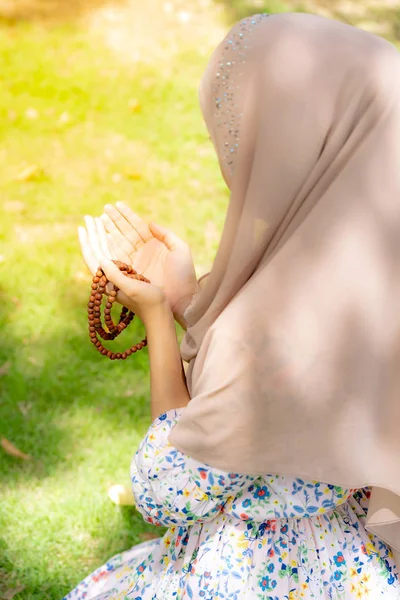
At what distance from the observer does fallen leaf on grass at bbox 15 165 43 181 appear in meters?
4.14

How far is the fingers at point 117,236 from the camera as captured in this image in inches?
89.7

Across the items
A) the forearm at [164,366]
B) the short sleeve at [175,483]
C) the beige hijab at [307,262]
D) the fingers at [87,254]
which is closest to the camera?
the beige hijab at [307,262]

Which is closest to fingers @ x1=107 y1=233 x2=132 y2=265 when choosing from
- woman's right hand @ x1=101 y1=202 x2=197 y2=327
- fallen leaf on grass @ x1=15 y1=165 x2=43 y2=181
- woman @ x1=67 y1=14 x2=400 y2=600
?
woman's right hand @ x1=101 y1=202 x2=197 y2=327

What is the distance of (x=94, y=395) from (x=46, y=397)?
0.61 feet

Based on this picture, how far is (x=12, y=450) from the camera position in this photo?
9.39 feet

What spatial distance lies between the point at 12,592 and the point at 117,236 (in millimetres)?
1134

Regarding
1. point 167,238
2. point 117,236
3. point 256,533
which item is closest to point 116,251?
point 117,236

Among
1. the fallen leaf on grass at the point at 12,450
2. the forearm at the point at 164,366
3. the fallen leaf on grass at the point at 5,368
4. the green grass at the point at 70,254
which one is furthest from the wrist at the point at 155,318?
the fallen leaf on grass at the point at 5,368

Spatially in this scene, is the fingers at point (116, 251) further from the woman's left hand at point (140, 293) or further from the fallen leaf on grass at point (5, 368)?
the fallen leaf on grass at point (5, 368)

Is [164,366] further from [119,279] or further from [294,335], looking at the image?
[294,335]

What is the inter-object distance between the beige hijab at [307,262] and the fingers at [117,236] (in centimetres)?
65

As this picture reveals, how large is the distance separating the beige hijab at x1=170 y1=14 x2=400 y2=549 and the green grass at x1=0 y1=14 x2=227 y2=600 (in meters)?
1.08

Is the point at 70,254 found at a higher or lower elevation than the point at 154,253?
lower

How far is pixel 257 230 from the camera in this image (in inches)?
64.7
